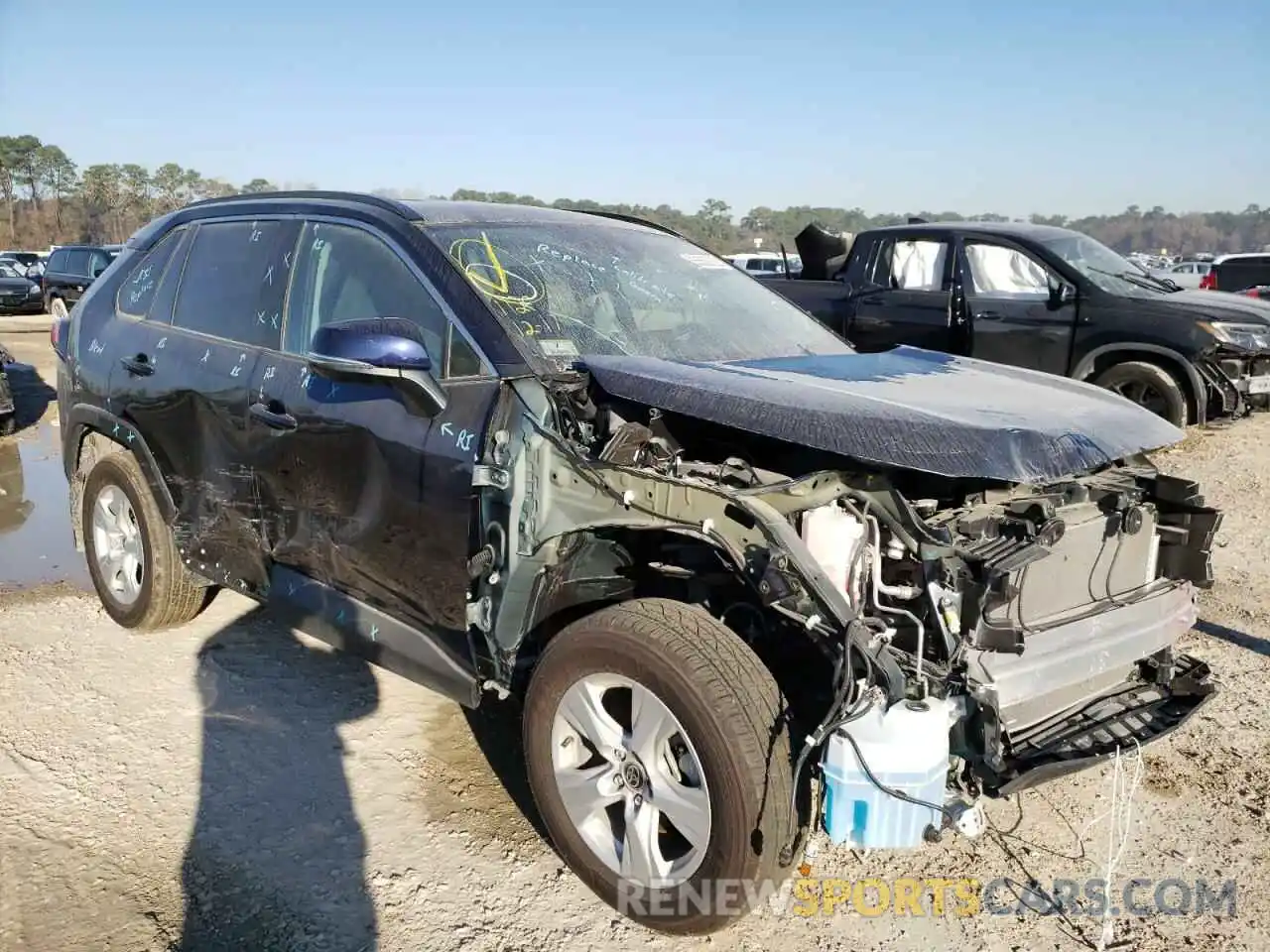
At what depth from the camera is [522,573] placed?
9.82 ft

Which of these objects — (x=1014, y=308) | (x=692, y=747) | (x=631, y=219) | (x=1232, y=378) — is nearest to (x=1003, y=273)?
(x=1014, y=308)

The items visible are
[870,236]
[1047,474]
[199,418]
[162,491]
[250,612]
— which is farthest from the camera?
[870,236]

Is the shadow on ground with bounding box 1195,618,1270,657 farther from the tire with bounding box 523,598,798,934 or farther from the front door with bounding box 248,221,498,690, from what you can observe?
the front door with bounding box 248,221,498,690

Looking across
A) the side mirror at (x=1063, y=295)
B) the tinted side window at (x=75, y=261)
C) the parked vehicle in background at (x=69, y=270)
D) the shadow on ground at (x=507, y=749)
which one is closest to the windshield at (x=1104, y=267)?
the side mirror at (x=1063, y=295)

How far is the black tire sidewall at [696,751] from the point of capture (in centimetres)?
242

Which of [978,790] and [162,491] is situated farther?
[162,491]

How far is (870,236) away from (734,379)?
7.29 metres

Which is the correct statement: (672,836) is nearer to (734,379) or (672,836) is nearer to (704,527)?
(704,527)

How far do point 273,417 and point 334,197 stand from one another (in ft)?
2.92

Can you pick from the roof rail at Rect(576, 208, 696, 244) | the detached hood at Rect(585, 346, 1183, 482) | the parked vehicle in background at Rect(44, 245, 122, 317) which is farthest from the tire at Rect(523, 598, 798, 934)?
the parked vehicle in background at Rect(44, 245, 122, 317)

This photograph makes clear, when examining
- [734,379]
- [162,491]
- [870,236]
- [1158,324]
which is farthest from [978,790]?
[870,236]

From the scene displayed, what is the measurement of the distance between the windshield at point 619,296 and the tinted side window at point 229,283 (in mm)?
885

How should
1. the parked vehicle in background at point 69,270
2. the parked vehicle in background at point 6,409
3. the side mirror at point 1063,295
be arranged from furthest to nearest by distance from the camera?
the parked vehicle in background at point 69,270 → the parked vehicle in background at point 6,409 → the side mirror at point 1063,295

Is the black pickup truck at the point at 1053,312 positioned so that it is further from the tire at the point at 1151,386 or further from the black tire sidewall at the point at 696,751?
the black tire sidewall at the point at 696,751
